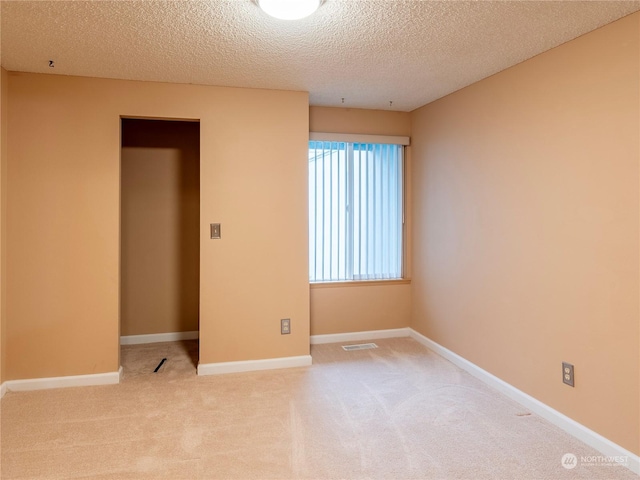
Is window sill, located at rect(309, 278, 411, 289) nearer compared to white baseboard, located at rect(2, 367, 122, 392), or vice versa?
white baseboard, located at rect(2, 367, 122, 392)

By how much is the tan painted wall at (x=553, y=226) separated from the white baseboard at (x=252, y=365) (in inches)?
56.3

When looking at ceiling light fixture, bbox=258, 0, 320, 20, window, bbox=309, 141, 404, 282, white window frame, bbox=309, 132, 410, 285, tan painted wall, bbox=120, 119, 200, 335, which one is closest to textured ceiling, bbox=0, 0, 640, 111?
ceiling light fixture, bbox=258, 0, 320, 20

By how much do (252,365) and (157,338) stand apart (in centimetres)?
143

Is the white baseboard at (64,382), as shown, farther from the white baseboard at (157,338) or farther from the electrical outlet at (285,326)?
the electrical outlet at (285,326)

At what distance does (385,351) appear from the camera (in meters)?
4.00

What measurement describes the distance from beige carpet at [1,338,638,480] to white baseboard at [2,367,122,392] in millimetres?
73

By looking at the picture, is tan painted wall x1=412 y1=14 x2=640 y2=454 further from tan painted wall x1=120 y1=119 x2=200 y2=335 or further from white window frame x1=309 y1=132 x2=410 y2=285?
tan painted wall x1=120 y1=119 x2=200 y2=335

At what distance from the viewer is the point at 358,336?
14.3 feet

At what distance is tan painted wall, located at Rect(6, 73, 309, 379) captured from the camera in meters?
3.10

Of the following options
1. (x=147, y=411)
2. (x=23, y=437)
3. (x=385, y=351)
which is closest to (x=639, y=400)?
(x=385, y=351)

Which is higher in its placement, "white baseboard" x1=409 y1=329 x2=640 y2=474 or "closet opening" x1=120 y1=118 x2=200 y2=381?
"closet opening" x1=120 y1=118 x2=200 y2=381

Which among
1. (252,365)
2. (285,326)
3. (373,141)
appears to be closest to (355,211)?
(373,141)

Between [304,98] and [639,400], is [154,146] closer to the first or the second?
[304,98]

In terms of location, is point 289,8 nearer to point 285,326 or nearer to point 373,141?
point 373,141
